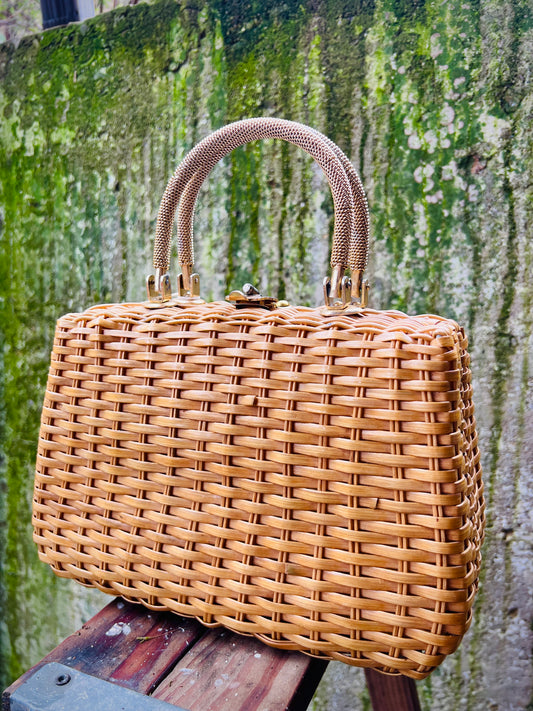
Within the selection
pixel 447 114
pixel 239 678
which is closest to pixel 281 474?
pixel 239 678

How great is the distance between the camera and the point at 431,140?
0.94 metres

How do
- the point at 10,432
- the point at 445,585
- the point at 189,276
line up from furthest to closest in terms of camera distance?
the point at 10,432 → the point at 189,276 → the point at 445,585

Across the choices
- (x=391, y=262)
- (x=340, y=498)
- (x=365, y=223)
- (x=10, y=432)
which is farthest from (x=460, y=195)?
(x=10, y=432)

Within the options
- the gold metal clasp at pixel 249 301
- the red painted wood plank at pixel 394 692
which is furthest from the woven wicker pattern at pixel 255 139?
the red painted wood plank at pixel 394 692

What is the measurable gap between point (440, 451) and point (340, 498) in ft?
0.38

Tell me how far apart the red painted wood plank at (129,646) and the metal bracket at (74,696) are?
0.02 meters

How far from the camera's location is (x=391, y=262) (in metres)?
0.99

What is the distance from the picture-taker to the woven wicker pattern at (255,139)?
621 millimetres

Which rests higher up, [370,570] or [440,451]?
[440,451]

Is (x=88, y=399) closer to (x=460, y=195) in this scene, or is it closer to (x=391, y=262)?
(x=391, y=262)

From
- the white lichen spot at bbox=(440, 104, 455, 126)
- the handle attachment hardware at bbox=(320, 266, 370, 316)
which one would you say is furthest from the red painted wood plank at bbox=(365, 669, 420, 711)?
the white lichen spot at bbox=(440, 104, 455, 126)

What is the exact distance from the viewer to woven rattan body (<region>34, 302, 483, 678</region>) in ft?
1.69

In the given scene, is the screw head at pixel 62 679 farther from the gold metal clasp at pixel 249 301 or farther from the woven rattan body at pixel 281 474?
the gold metal clasp at pixel 249 301

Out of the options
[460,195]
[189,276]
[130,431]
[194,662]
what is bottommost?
[194,662]
